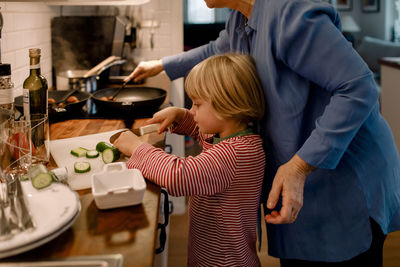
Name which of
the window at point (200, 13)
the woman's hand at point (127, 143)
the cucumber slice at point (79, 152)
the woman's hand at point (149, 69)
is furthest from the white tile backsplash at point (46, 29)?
the window at point (200, 13)

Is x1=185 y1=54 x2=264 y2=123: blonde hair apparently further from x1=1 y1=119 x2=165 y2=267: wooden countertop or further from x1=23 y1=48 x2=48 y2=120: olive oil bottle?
x1=23 y1=48 x2=48 y2=120: olive oil bottle

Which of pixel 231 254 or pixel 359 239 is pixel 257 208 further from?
pixel 359 239

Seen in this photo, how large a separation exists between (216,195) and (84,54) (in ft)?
6.07

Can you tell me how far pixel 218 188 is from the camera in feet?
4.00

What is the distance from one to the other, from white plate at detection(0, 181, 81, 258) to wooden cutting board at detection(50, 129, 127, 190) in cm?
16

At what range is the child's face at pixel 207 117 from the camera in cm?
134

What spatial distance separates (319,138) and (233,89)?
30 centimetres

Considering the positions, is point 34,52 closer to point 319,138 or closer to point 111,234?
point 111,234

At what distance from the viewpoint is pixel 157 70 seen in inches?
82.3

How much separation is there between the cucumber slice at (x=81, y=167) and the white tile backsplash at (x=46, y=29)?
0.98m

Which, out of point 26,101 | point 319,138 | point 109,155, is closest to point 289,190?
point 319,138

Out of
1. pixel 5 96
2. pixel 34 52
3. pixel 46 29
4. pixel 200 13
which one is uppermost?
pixel 200 13

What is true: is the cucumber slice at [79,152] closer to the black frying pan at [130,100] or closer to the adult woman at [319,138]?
the black frying pan at [130,100]

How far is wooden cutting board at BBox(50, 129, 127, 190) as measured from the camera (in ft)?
3.96
